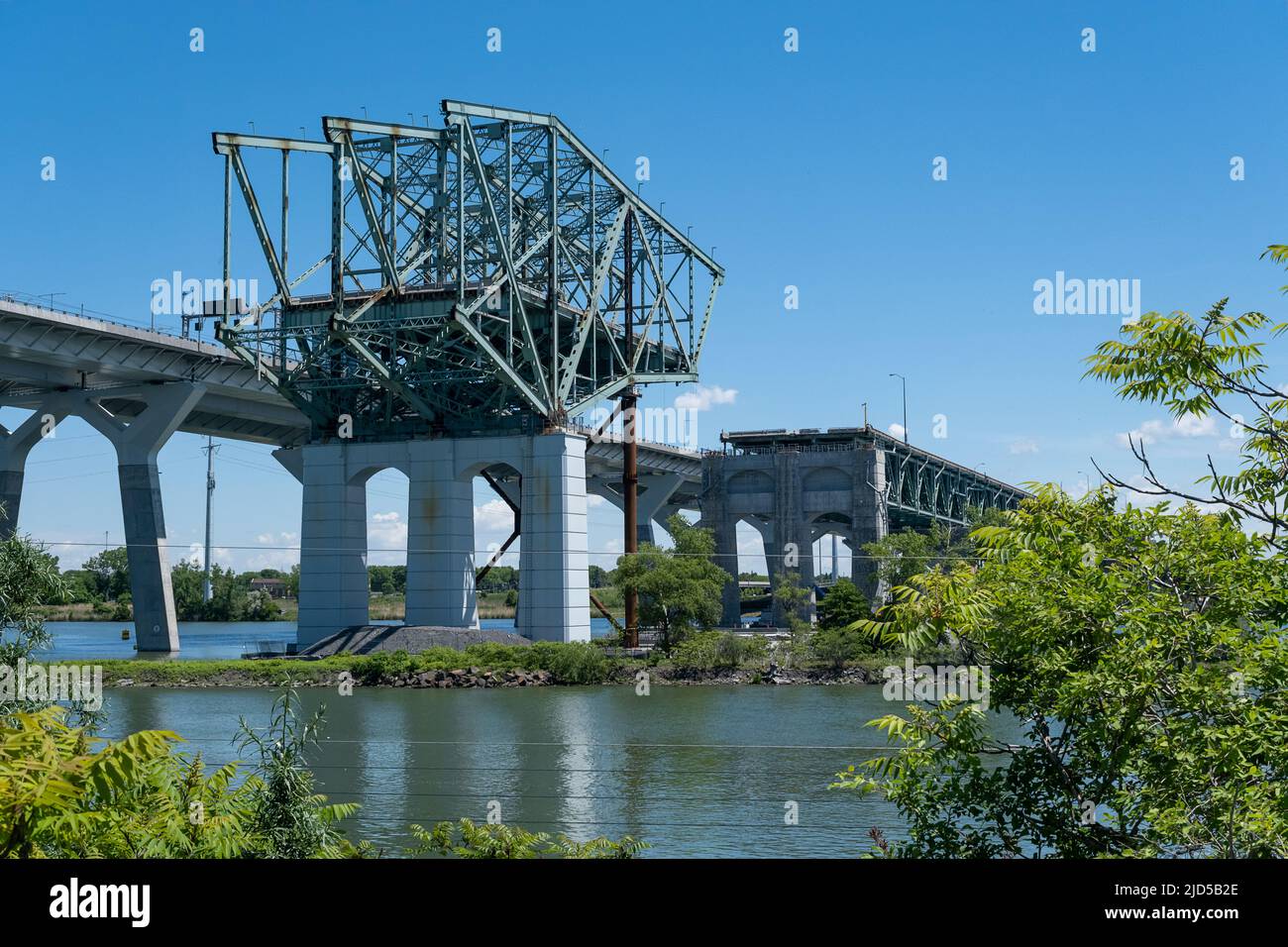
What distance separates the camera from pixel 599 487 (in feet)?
424

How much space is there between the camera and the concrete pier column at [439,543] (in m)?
69.2

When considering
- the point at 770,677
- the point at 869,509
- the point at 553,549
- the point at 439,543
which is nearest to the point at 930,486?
the point at 869,509

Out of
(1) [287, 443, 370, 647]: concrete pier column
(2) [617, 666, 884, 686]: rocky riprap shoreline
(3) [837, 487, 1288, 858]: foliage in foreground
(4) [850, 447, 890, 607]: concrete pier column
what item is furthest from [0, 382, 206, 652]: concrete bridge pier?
(3) [837, 487, 1288, 858]: foliage in foreground

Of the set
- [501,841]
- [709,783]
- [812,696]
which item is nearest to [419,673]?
[812,696]

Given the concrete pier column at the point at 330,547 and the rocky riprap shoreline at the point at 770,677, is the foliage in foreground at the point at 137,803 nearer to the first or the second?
the rocky riprap shoreline at the point at 770,677

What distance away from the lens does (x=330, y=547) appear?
71.9m

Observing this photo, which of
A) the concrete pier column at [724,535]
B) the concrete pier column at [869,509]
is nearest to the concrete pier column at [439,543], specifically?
→ the concrete pier column at [724,535]

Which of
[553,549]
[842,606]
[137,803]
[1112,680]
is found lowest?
[842,606]

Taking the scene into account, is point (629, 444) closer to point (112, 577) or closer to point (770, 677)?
point (770, 677)

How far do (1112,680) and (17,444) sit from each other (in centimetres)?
8068

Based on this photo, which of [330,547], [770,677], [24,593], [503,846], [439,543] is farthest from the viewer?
[330,547]

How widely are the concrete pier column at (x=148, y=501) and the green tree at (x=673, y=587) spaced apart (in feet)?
100
